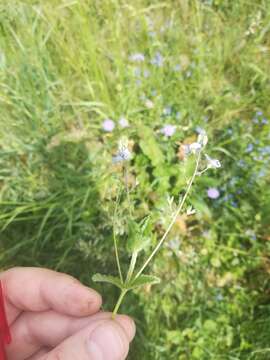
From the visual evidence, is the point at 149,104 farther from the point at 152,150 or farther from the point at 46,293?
the point at 46,293

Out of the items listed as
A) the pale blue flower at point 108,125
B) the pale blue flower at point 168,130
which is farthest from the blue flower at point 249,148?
the pale blue flower at point 108,125

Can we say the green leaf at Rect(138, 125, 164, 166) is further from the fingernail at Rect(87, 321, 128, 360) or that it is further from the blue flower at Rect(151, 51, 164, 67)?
the fingernail at Rect(87, 321, 128, 360)

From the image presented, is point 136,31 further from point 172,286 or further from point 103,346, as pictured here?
point 103,346

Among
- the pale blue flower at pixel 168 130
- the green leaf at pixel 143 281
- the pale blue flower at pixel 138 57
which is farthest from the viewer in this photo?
the pale blue flower at pixel 138 57

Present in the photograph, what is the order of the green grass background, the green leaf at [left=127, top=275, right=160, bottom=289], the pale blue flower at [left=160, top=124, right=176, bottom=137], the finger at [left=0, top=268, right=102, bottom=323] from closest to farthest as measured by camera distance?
the green leaf at [left=127, top=275, right=160, bottom=289]
the finger at [left=0, top=268, right=102, bottom=323]
the green grass background
the pale blue flower at [left=160, top=124, right=176, bottom=137]

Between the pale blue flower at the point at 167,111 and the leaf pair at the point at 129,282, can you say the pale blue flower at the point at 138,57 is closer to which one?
the pale blue flower at the point at 167,111

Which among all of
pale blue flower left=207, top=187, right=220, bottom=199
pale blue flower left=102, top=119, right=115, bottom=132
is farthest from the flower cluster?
pale blue flower left=207, top=187, right=220, bottom=199
